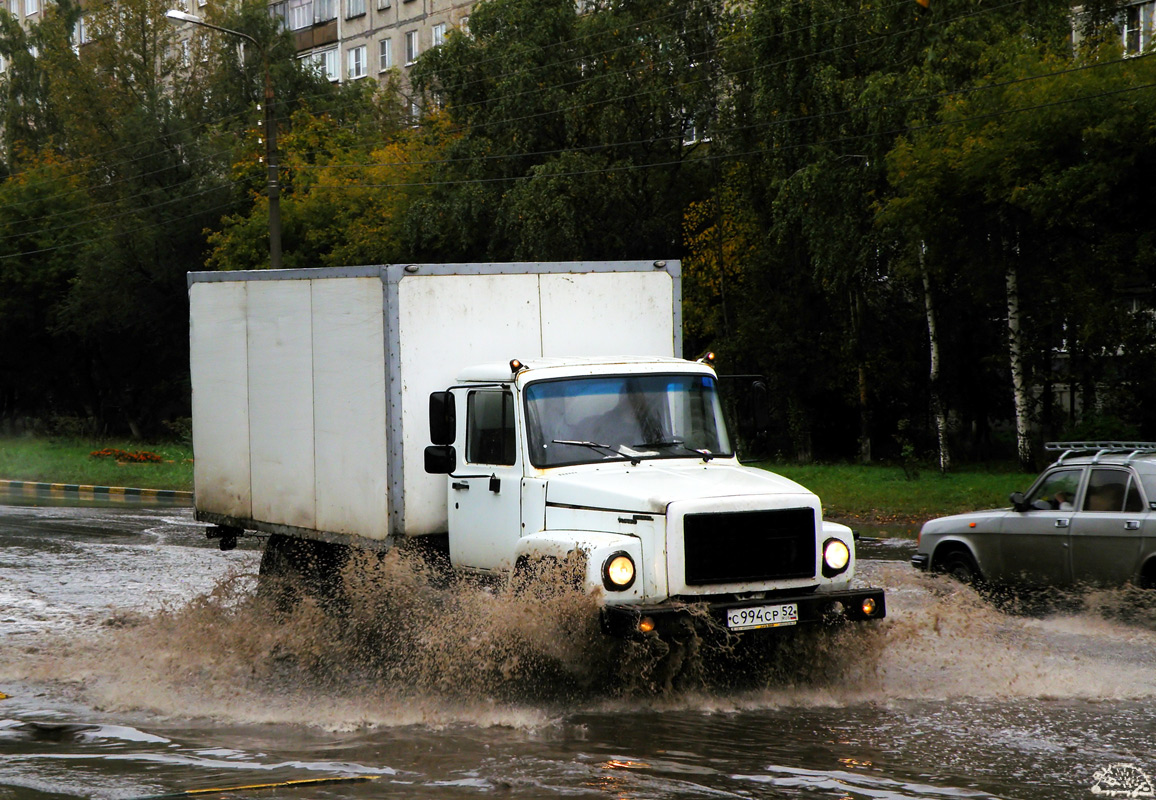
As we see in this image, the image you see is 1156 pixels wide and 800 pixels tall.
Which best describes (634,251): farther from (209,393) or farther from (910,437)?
(209,393)

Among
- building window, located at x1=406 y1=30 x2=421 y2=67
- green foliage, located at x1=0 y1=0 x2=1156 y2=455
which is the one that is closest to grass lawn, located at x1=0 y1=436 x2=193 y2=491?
green foliage, located at x1=0 y1=0 x2=1156 y2=455

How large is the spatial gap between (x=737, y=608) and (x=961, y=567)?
17.2 feet

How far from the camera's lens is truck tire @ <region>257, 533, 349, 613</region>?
11680 millimetres

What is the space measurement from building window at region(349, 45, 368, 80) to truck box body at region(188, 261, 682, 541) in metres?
55.2

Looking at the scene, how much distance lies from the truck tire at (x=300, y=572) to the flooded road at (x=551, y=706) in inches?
8.9

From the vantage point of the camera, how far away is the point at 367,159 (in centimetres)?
5147

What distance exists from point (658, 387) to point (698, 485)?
1.27 metres

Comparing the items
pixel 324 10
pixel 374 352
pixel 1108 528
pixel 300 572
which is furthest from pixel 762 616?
pixel 324 10

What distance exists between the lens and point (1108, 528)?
455 inches

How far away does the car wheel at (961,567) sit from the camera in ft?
42.3

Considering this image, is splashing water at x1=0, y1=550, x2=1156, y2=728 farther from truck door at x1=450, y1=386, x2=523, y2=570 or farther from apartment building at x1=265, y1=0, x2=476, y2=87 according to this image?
apartment building at x1=265, y1=0, x2=476, y2=87

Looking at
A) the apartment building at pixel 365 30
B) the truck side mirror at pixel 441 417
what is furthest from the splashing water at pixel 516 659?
the apartment building at pixel 365 30

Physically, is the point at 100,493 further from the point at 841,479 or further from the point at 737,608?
the point at 737,608

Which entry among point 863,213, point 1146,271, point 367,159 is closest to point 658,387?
point 1146,271
